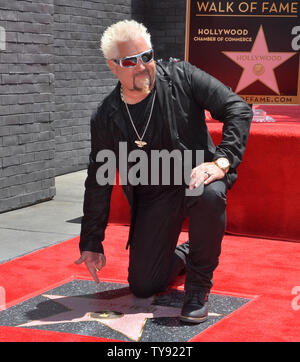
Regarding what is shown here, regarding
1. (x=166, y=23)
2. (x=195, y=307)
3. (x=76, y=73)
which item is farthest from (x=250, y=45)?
(x=166, y=23)

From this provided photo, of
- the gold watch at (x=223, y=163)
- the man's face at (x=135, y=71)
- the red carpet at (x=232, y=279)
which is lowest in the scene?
the red carpet at (x=232, y=279)

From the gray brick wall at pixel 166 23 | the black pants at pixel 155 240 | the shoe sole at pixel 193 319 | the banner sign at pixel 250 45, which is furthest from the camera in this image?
the gray brick wall at pixel 166 23

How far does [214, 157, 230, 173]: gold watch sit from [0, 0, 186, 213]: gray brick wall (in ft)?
9.13

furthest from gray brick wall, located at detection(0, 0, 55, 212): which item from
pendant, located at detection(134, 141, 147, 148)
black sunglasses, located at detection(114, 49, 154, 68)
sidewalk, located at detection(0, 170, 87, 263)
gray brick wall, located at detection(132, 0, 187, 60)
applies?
gray brick wall, located at detection(132, 0, 187, 60)

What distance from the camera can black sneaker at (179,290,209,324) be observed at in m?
3.00

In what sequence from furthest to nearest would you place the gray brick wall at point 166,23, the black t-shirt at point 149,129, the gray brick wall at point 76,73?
the gray brick wall at point 166,23, the gray brick wall at point 76,73, the black t-shirt at point 149,129

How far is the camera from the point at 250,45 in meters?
4.99

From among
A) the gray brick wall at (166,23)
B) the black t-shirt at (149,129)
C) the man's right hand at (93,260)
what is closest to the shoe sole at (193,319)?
the man's right hand at (93,260)

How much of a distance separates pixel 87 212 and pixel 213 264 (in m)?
0.66

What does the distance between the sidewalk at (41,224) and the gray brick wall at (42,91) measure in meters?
0.16

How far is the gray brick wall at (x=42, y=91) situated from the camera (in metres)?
5.41

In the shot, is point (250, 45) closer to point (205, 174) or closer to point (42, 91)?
point (42, 91)

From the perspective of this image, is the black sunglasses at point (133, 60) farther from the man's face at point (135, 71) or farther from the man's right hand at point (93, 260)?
the man's right hand at point (93, 260)

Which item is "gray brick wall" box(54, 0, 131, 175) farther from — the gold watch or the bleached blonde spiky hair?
the gold watch
